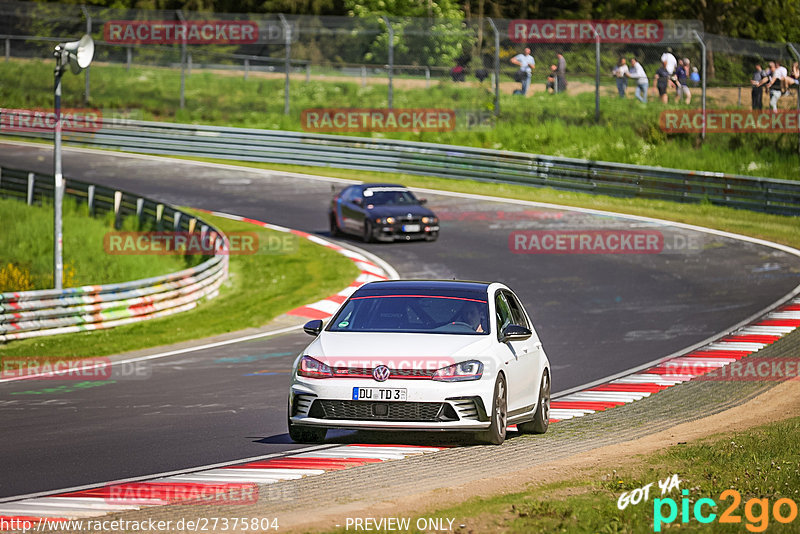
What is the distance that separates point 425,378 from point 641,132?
3065cm

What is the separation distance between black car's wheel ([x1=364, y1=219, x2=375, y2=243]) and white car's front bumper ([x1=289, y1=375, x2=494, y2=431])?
18.9m

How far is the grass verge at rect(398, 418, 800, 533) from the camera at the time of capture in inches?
287

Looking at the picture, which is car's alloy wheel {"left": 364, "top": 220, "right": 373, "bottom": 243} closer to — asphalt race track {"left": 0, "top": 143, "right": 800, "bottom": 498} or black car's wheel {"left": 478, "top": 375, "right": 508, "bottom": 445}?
asphalt race track {"left": 0, "top": 143, "right": 800, "bottom": 498}

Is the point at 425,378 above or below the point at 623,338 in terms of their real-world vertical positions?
above

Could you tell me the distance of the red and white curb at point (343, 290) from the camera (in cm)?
2222

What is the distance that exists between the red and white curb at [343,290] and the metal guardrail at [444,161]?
7.86m

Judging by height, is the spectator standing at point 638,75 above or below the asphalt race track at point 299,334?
above

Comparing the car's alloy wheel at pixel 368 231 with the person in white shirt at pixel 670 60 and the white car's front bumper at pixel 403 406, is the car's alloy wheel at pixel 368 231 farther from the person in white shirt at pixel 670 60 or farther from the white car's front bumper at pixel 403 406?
the white car's front bumper at pixel 403 406

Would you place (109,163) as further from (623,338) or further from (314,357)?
(314,357)

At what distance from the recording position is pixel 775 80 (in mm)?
34375

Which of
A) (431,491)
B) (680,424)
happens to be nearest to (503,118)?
(680,424)

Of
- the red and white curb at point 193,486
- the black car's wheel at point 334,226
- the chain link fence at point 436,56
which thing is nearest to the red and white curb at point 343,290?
the black car's wheel at point 334,226

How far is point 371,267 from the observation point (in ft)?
84.5

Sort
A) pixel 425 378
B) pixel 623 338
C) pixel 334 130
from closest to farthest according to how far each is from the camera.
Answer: pixel 425 378
pixel 623 338
pixel 334 130
